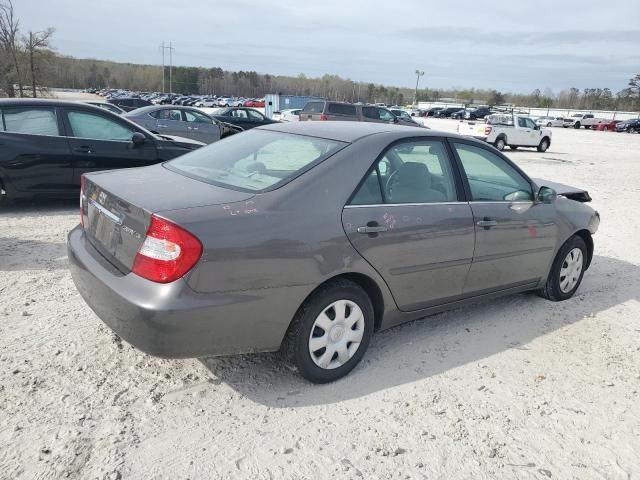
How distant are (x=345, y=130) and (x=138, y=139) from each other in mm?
4658

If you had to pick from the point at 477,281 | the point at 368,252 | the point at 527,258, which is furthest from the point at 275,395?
the point at 527,258

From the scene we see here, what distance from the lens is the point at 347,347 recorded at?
3.30m

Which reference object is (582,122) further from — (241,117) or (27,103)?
(27,103)

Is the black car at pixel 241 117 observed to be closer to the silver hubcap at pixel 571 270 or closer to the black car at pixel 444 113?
the silver hubcap at pixel 571 270

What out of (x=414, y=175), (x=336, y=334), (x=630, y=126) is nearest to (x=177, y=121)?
(x=414, y=175)

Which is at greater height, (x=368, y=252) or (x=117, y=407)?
(x=368, y=252)

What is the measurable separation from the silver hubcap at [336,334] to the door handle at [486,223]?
1.25 meters

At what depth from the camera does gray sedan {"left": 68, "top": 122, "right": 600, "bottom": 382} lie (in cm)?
268

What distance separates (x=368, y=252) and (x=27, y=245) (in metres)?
4.12

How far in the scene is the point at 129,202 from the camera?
290cm

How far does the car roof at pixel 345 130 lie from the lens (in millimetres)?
3580

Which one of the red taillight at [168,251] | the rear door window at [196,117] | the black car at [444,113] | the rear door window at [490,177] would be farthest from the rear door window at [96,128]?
the black car at [444,113]

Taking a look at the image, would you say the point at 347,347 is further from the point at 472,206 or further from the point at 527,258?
the point at 527,258

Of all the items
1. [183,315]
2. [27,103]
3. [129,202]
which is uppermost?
[27,103]
